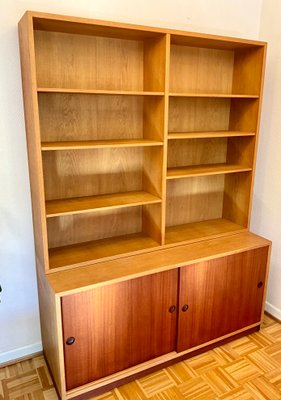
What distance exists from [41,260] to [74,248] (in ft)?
0.84

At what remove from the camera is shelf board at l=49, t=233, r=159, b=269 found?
6.32ft

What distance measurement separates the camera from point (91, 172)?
212 cm

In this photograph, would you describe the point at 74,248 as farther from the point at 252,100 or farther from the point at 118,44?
the point at 252,100

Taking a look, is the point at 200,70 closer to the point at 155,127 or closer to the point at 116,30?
the point at 155,127

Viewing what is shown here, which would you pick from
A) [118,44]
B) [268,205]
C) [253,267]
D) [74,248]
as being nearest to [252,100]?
[268,205]

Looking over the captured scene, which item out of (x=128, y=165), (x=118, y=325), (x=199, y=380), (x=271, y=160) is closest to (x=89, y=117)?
(x=128, y=165)

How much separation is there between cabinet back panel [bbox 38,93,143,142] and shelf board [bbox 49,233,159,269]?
2.28 feet

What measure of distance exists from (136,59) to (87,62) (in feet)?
1.09

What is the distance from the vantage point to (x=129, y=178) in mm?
2252

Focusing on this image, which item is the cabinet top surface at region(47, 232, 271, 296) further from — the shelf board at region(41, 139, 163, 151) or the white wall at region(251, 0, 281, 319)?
the shelf board at region(41, 139, 163, 151)

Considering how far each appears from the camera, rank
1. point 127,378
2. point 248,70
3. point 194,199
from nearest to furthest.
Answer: point 127,378, point 248,70, point 194,199

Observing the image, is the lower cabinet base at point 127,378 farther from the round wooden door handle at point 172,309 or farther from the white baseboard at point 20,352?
the white baseboard at point 20,352

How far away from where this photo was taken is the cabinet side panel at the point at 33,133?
155 centimetres

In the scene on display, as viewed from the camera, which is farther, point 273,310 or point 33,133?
point 273,310
